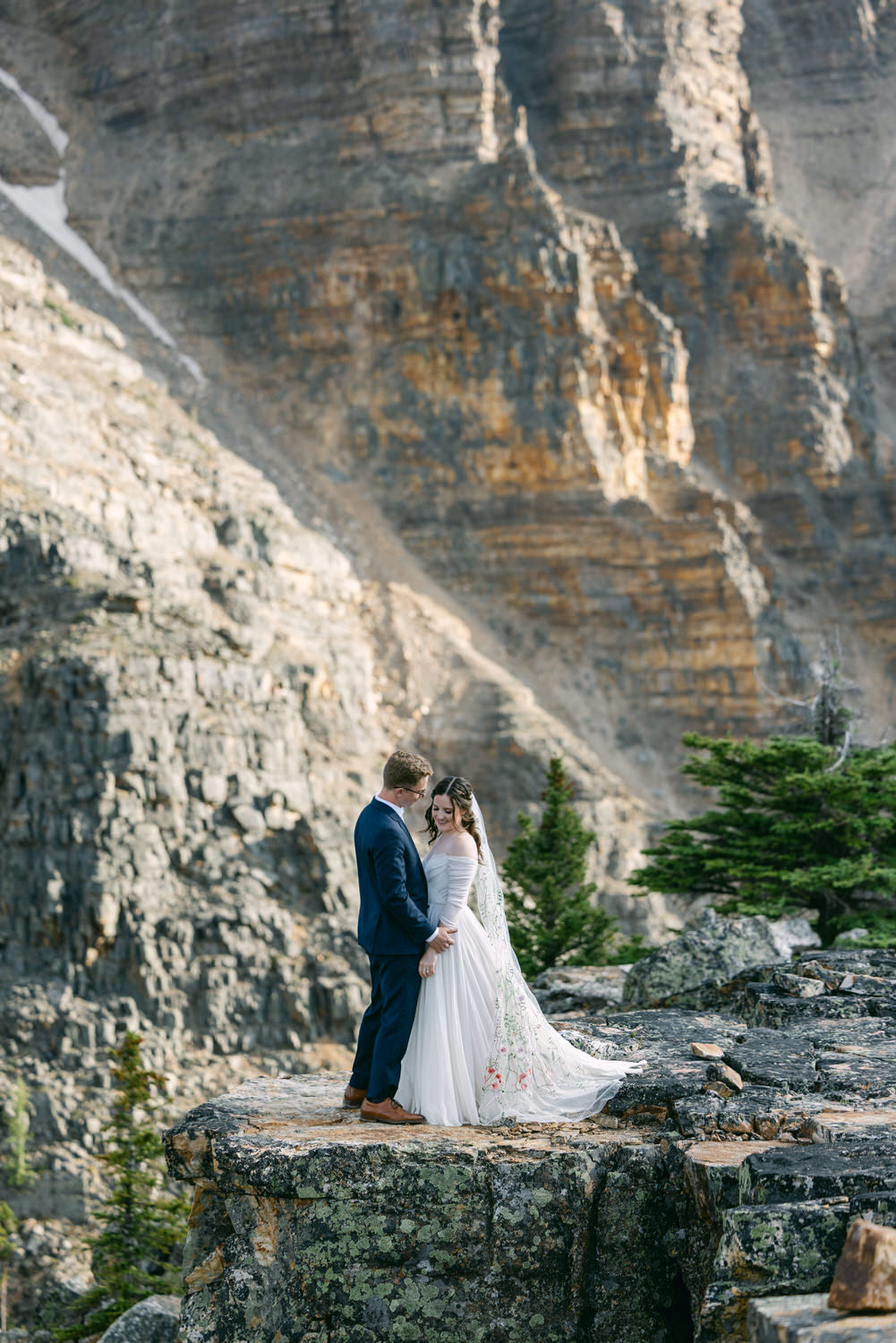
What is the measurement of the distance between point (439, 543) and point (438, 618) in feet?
12.7

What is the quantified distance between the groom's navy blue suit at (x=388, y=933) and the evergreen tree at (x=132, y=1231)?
8988 mm

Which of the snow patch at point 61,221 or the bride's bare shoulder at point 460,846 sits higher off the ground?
the snow patch at point 61,221

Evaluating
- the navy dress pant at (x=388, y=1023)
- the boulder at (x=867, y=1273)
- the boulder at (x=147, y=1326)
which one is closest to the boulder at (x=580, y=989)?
the boulder at (x=147, y=1326)

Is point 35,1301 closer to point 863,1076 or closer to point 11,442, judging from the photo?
point 863,1076

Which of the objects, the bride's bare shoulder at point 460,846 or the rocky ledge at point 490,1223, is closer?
the rocky ledge at point 490,1223

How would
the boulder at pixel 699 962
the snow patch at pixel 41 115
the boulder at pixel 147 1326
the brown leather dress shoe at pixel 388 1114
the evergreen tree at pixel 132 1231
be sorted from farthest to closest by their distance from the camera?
the snow patch at pixel 41 115
the evergreen tree at pixel 132 1231
the boulder at pixel 699 962
the boulder at pixel 147 1326
the brown leather dress shoe at pixel 388 1114

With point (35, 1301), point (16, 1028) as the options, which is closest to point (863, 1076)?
point (35, 1301)

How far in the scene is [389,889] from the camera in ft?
25.1

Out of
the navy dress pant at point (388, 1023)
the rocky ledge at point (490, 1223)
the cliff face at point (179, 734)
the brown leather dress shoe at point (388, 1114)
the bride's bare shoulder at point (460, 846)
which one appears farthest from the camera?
the cliff face at point (179, 734)

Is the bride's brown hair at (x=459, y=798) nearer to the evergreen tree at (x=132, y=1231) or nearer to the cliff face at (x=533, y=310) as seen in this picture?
the evergreen tree at (x=132, y=1231)

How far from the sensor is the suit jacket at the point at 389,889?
300 inches

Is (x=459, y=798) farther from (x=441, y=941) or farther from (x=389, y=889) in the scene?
(x=441, y=941)

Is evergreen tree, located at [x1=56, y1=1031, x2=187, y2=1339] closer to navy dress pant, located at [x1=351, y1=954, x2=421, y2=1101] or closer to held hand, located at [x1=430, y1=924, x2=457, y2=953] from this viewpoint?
navy dress pant, located at [x1=351, y1=954, x2=421, y2=1101]

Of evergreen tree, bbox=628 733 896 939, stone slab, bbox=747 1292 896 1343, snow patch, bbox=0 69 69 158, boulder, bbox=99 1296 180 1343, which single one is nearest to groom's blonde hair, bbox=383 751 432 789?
stone slab, bbox=747 1292 896 1343
